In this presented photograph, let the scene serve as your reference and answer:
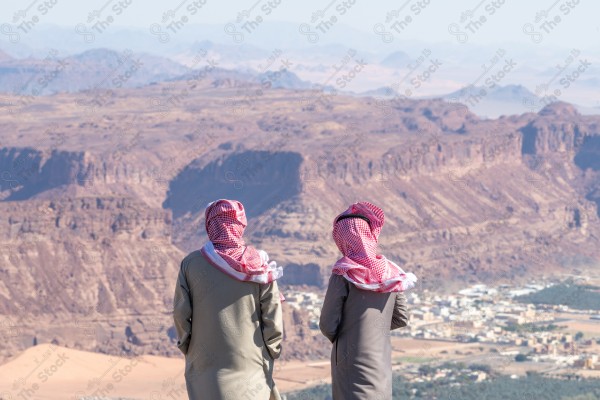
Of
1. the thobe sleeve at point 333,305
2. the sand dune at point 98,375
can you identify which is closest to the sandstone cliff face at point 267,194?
the sand dune at point 98,375

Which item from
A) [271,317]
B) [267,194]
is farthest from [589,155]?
[271,317]

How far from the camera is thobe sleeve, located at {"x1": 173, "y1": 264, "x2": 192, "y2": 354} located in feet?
49.9

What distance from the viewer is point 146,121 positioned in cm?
16725

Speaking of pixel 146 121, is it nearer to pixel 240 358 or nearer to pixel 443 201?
pixel 443 201

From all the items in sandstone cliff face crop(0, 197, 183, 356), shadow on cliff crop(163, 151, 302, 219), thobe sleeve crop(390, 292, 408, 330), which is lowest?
sandstone cliff face crop(0, 197, 183, 356)

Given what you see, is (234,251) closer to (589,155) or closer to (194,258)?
(194,258)

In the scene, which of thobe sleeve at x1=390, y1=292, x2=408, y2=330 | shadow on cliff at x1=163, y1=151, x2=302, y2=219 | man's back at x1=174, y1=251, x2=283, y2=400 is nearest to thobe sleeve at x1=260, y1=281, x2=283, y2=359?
man's back at x1=174, y1=251, x2=283, y2=400

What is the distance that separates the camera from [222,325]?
15.3 m

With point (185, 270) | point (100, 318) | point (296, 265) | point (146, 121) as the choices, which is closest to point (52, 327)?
point (100, 318)

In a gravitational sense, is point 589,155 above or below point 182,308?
above

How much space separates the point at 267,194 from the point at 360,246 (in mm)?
118427

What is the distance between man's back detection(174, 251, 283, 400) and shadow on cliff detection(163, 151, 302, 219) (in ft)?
371

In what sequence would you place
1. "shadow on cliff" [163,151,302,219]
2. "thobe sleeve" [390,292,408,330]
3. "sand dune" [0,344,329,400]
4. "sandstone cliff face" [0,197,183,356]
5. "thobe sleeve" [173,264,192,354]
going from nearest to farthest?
"thobe sleeve" [173,264,192,354] → "thobe sleeve" [390,292,408,330] → "sand dune" [0,344,329,400] → "sandstone cliff face" [0,197,183,356] → "shadow on cliff" [163,151,302,219]

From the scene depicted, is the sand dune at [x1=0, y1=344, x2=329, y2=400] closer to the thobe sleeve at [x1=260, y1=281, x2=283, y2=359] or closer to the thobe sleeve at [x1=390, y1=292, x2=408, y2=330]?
the thobe sleeve at [x1=390, y1=292, x2=408, y2=330]
